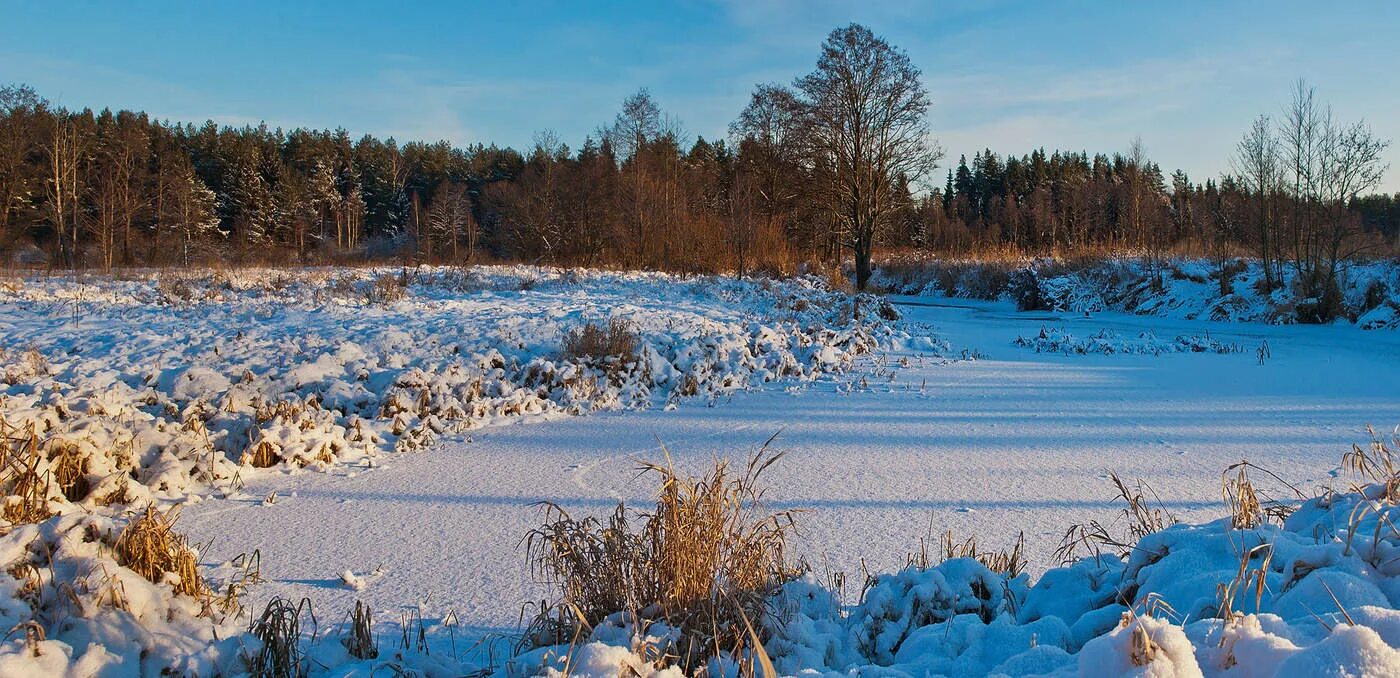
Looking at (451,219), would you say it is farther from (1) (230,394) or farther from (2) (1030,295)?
(1) (230,394)

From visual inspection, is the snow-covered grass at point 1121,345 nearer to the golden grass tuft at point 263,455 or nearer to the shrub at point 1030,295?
the shrub at point 1030,295

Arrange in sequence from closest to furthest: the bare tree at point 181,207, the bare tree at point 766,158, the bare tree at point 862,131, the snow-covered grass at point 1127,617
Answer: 1. the snow-covered grass at point 1127,617
2. the bare tree at point 862,131
3. the bare tree at point 766,158
4. the bare tree at point 181,207

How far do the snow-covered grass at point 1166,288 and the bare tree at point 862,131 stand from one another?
15.6 feet

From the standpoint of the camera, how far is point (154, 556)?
2258 millimetres

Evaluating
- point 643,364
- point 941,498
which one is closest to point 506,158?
point 643,364

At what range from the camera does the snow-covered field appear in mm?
1868

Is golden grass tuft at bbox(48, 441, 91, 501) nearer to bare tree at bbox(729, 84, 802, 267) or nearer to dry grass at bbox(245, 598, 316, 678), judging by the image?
dry grass at bbox(245, 598, 316, 678)

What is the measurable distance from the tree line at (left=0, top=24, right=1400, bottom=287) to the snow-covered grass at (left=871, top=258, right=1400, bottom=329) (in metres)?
0.73

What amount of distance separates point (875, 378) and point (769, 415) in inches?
83.6

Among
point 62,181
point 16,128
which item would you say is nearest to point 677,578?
point 62,181

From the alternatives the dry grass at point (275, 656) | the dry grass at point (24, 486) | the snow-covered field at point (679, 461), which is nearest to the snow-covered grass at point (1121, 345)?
the snow-covered field at point (679, 461)

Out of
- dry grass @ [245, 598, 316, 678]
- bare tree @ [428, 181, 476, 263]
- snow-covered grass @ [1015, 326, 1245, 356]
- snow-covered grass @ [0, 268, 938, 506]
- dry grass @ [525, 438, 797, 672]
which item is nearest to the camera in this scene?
dry grass @ [245, 598, 316, 678]

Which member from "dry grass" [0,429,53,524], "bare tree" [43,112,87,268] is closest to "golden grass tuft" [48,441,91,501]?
"dry grass" [0,429,53,524]

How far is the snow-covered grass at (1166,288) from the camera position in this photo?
571 inches
